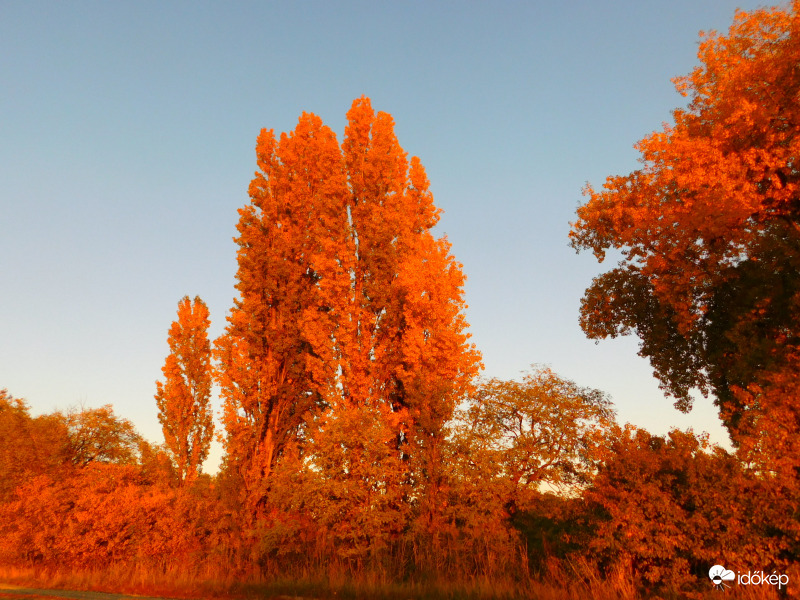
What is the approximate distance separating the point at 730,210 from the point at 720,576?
30.1 ft

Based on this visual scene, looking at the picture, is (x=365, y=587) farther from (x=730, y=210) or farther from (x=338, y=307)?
(x=730, y=210)

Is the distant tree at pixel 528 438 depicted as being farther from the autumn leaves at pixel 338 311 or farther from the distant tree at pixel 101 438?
the distant tree at pixel 101 438

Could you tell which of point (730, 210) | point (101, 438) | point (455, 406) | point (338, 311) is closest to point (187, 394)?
point (101, 438)

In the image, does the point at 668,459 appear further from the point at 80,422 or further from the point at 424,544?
the point at 80,422

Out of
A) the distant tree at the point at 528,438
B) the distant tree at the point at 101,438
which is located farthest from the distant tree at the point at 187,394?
the distant tree at the point at 528,438

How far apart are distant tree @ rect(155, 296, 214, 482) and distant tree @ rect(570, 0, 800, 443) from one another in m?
20.7

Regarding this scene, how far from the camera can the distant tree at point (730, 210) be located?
14164 mm

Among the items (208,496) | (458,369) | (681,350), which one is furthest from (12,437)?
(681,350)

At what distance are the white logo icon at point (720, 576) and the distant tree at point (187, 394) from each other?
24356 mm

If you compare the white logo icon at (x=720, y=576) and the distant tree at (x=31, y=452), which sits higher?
the distant tree at (x=31, y=452)

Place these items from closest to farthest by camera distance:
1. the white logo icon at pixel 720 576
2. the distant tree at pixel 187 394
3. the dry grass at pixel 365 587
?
1. the white logo icon at pixel 720 576
2. the dry grass at pixel 365 587
3. the distant tree at pixel 187 394

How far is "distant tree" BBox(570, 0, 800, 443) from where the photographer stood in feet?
46.5

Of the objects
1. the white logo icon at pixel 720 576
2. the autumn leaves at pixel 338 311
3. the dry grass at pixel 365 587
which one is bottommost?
the dry grass at pixel 365 587

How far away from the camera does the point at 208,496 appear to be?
1930cm
